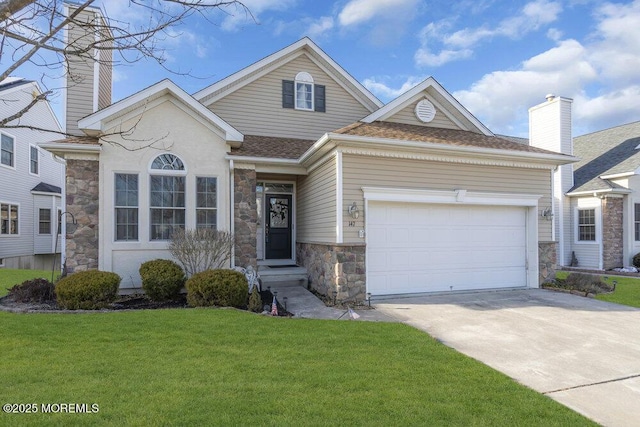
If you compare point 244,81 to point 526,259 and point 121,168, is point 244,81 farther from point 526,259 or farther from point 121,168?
point 526,259

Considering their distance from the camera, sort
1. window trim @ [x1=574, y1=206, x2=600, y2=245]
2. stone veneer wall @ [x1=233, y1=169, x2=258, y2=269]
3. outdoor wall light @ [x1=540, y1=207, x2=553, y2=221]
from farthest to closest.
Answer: window trim @ [x1=574, y1=206, x2=600, y2=245] → outdoor wall light @ [x1=540, y1=207, x2=553, y2=221] → stone veneer wall @ [x1=233, y1=169, x2=258, y2=269]

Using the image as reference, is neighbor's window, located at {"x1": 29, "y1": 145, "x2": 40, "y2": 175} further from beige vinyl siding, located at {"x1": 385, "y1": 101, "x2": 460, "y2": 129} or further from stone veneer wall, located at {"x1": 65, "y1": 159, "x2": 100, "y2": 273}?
beige vinyl siding, located at {"x1": 385, "y1": 101, "x2": 460, "y2": 129}

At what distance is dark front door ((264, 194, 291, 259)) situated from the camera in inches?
436

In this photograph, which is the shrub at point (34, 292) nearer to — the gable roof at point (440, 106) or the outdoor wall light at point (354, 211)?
the outdoor wall light at point (354, 211)

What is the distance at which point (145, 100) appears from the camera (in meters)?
8.52

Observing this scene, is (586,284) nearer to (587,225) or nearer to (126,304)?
(587,225)

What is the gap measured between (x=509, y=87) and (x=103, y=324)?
84.4 ft

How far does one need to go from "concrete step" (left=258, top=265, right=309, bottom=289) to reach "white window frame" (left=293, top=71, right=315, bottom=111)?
5.33 meters

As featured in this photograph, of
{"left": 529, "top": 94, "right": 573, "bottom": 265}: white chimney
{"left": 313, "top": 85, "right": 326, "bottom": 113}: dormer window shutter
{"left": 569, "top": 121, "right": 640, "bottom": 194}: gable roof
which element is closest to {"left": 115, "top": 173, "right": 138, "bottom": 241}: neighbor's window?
{"left": 313, "top": 85, "right": 326, "bottom": 113}: dormer window shutter

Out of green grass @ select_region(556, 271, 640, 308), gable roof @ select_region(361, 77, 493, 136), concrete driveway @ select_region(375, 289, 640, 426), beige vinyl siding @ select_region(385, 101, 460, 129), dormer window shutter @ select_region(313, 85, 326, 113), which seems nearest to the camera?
concrete driveway @ select_region(375, 289, 640, 426)

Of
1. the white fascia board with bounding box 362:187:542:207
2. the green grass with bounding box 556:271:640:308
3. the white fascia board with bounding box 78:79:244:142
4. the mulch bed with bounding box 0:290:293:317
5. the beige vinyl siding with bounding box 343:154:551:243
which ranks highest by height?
the white fascia board with bounding box 78:79:244:142

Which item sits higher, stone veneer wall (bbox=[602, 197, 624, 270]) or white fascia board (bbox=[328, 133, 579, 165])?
white fascia board (bbox=[328, 133, 579, 165])

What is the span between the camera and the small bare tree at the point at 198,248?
8.12 metres

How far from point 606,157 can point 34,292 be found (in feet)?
69.3
